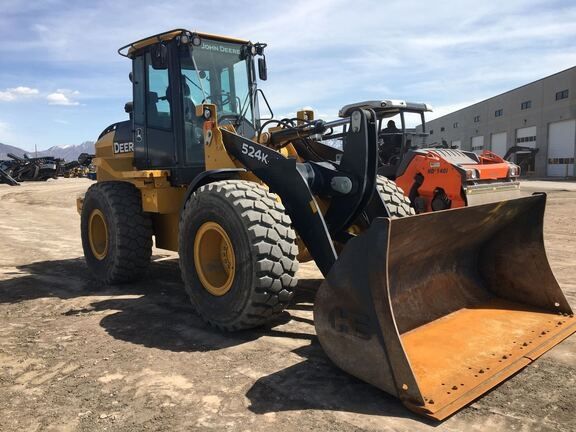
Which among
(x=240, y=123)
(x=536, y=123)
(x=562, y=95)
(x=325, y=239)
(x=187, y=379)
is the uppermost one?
(x=562, y=95)

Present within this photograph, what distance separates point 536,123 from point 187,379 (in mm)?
42605

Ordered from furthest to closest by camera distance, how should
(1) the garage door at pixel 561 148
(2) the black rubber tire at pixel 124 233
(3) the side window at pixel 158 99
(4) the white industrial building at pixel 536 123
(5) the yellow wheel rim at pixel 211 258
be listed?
1. (4) the white industrial building at pixel 536 123
2. (1) the garage door at pixel 561 148
3. (2) the black rubber tire at pixel 124 233
4. (3) the side window at pixel 158 99
5. (5) the yellow wheel rim at pixel 211 258

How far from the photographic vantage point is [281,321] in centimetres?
448

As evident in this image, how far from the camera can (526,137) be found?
4159 centimetres

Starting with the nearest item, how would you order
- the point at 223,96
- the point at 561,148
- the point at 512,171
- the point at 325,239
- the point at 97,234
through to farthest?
the point at 325,239
the point at 223,96
the point at 97,234
the point at 512,171
the point at 561,148

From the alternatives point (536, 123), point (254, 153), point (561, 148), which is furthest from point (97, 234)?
point (536, 123)

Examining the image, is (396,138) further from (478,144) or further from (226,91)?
(478,144)

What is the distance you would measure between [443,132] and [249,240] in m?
58.3

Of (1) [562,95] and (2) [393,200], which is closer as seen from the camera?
(2) [393,200]

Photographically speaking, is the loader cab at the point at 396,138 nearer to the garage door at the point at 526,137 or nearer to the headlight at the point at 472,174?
the headlight at the point at 472,174

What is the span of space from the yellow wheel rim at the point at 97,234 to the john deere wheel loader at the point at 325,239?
1.10 feet

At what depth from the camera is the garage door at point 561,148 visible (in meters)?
35.1

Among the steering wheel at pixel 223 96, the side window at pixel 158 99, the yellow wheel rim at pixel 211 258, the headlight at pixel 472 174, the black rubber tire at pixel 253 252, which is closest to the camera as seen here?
the black rubber tire at pixel 253 252

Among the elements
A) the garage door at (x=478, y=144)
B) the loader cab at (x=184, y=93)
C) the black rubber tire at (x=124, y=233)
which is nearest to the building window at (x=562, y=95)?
the garage door at (x=478, y=144)
